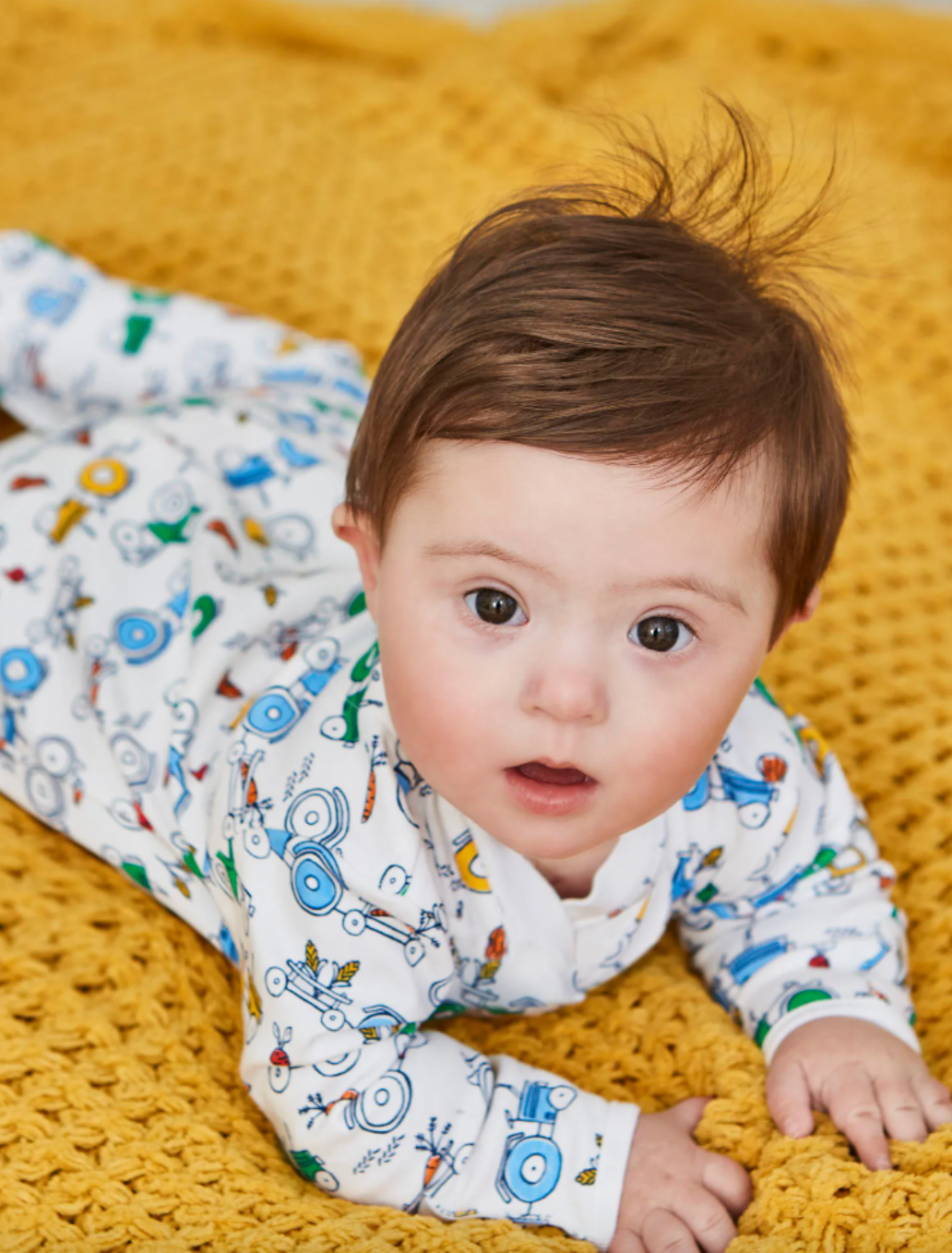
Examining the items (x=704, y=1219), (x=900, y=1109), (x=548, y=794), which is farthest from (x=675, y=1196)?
(x=548, y=794)

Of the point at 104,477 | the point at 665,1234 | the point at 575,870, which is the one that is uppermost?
the point at 104,477

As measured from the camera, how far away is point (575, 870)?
2.44 feet

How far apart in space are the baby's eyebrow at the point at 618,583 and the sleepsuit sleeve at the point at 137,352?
59 centimetres

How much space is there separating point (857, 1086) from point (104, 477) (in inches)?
24.9

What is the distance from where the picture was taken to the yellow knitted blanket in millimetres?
662

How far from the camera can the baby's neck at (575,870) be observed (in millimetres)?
736

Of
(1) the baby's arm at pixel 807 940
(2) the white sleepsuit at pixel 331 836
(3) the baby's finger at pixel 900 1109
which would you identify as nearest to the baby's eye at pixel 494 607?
(2) the white sleepsuit at pixel 331 836

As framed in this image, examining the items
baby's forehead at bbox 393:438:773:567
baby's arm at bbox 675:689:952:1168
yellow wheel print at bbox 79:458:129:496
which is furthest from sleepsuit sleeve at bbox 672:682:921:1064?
yellow wheel print at bbox 79:458:129:496

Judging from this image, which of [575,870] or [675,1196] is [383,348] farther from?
[675,1196]

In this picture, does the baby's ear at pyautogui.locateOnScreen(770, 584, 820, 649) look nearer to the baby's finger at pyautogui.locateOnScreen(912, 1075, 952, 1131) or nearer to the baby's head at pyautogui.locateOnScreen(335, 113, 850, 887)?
the baby's head at pyautogui.locateOnScreen(335, 113, 850, 887)

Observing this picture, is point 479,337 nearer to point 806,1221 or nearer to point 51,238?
point 806,1221

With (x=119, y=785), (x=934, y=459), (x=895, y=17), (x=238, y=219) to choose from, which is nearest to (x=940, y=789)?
(x=934, y=459)

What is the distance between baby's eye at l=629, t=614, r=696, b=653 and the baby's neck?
0.16m

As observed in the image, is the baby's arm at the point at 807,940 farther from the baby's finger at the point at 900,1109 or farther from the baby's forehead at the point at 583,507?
the baby's forehead at the point at 583,507
